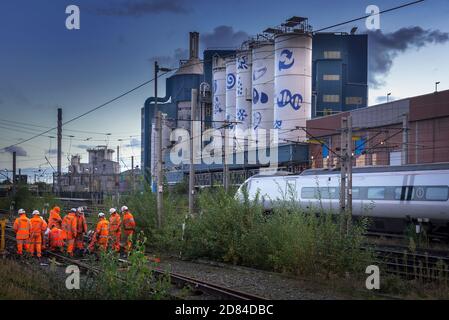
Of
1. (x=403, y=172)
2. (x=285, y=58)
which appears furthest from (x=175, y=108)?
(x=403, y=172)

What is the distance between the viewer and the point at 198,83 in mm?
91688

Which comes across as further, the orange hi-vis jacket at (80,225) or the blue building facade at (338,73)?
the blue building facade at (338,73)

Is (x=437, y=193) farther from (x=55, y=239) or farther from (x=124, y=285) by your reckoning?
(x=124, y=285)

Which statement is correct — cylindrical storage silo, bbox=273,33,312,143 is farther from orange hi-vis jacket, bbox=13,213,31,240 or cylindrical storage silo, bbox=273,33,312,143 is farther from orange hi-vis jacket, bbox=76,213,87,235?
orange hi-vis jacket, bbox=13,213,31,240

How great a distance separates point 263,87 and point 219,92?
614 inches

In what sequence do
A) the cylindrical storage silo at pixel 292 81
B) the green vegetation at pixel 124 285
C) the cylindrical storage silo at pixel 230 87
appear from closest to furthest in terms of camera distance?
the green vegetation at pixel 124 285, the cylindrical storage silo at pixel 292 81, the cylindrical storage silo at pixel 230 87

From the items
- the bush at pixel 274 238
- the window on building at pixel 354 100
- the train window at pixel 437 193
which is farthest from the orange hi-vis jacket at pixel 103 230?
the window on building at pixel 354 100

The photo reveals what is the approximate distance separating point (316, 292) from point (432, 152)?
3333cm

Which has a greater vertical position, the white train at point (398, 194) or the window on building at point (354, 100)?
the window on building at point (354, 100)

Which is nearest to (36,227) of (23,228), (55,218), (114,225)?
(23,228)

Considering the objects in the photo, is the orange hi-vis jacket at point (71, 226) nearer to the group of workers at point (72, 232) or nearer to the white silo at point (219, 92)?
the group of workers at point (72, 232)

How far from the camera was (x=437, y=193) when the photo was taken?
2255 cm

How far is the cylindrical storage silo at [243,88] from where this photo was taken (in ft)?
201

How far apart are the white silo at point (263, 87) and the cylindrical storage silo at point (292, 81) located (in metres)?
3.89
